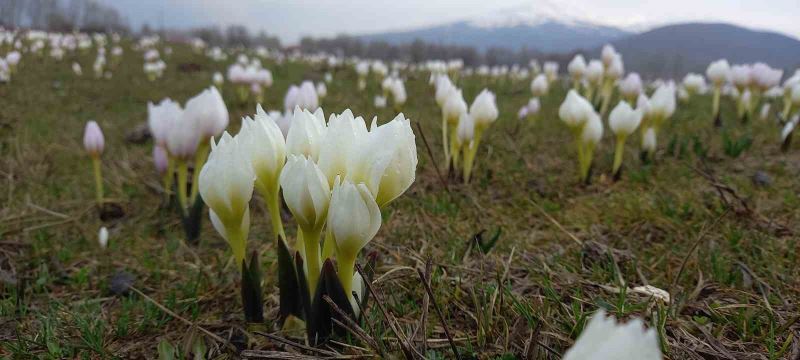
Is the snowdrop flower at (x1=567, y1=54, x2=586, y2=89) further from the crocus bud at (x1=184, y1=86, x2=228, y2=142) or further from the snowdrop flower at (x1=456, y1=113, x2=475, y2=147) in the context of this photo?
the crocus bud at (x1=184, y1=86, x2=228, y2=142)

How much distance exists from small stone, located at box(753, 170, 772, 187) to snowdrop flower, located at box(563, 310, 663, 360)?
3.09 meters

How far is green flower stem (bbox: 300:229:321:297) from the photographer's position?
126 centimetres

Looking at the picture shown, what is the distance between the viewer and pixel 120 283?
6.82ft

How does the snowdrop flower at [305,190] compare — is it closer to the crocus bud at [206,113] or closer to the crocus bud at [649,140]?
the crocus bud at [206,113]

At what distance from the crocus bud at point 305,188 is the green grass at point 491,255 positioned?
1.07ft

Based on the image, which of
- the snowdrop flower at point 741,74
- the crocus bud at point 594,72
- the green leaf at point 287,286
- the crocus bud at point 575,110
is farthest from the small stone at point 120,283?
the snowdrop flower at point 741,74

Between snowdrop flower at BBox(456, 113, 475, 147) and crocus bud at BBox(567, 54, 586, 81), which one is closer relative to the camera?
snowdrop flower at BBox(456, 113, 475, 147)

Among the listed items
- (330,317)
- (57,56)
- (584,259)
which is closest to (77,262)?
(330,317)

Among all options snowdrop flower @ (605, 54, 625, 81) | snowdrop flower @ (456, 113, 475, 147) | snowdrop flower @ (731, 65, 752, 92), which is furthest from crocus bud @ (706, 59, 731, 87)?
snowdrop flower @ (456, 113, 475, 147)

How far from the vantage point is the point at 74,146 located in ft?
15.6

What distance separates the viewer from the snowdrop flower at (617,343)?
1.71ft

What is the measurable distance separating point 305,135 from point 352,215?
29 centimetres

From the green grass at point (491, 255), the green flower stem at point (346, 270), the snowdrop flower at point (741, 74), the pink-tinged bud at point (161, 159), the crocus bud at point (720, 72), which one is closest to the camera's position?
the green flower stem at point (346, 270)

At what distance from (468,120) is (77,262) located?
2.14 m
